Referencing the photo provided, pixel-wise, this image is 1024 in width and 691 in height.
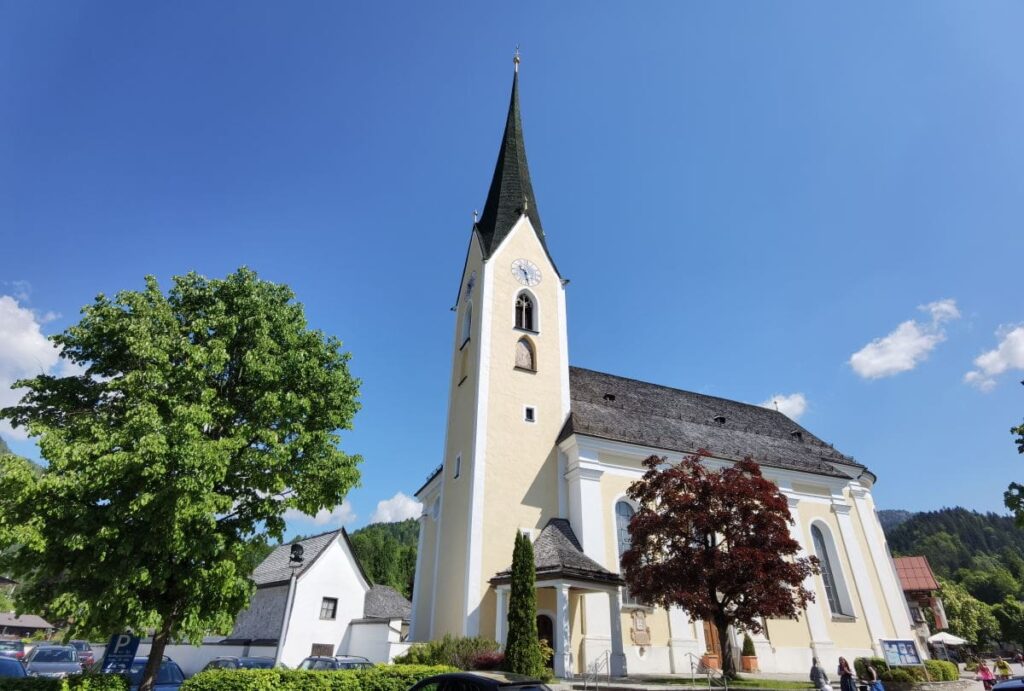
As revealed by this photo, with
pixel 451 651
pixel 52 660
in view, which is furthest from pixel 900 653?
pixel 52 660

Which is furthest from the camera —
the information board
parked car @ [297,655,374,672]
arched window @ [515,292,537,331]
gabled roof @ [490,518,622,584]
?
arched window @ [515,292,537,331]

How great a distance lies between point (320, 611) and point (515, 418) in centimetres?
1689

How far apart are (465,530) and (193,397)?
13.0m

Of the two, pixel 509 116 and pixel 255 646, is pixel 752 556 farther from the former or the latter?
pixel 509 116

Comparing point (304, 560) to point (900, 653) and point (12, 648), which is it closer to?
point (12, 648)

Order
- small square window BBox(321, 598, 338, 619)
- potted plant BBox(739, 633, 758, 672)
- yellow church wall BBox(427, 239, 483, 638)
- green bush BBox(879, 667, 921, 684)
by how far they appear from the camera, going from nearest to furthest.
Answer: green bush BBox(879, 667, 921, 684) → potted plant BBox(739, 633, 758, 672) → yellow church wall BBox(427, 239, 483, 638) → small square window BBox(321, 598, 338, 619)

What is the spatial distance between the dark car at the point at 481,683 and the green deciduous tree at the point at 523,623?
676 centimetres

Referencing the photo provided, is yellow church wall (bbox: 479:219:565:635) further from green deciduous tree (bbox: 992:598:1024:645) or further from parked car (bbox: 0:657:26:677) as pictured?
green deciduous tree (bbox: 992:598:1024:645)

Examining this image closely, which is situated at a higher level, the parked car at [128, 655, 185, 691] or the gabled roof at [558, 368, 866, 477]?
the gabled roof at [558, 368, 866, 477]

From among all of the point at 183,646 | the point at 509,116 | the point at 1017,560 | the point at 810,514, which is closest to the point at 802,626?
the point at 810,514

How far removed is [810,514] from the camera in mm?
27703

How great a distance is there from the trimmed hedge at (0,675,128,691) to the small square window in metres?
20.1

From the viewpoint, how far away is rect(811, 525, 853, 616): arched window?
2634 centimetres

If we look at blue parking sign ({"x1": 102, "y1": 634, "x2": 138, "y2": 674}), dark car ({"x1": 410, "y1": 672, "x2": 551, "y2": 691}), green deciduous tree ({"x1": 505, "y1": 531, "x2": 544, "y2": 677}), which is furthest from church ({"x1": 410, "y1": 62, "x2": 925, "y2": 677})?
blue parking sign ({"x1": 102, "y1": 634, "x2": 138, "y2": 674})
